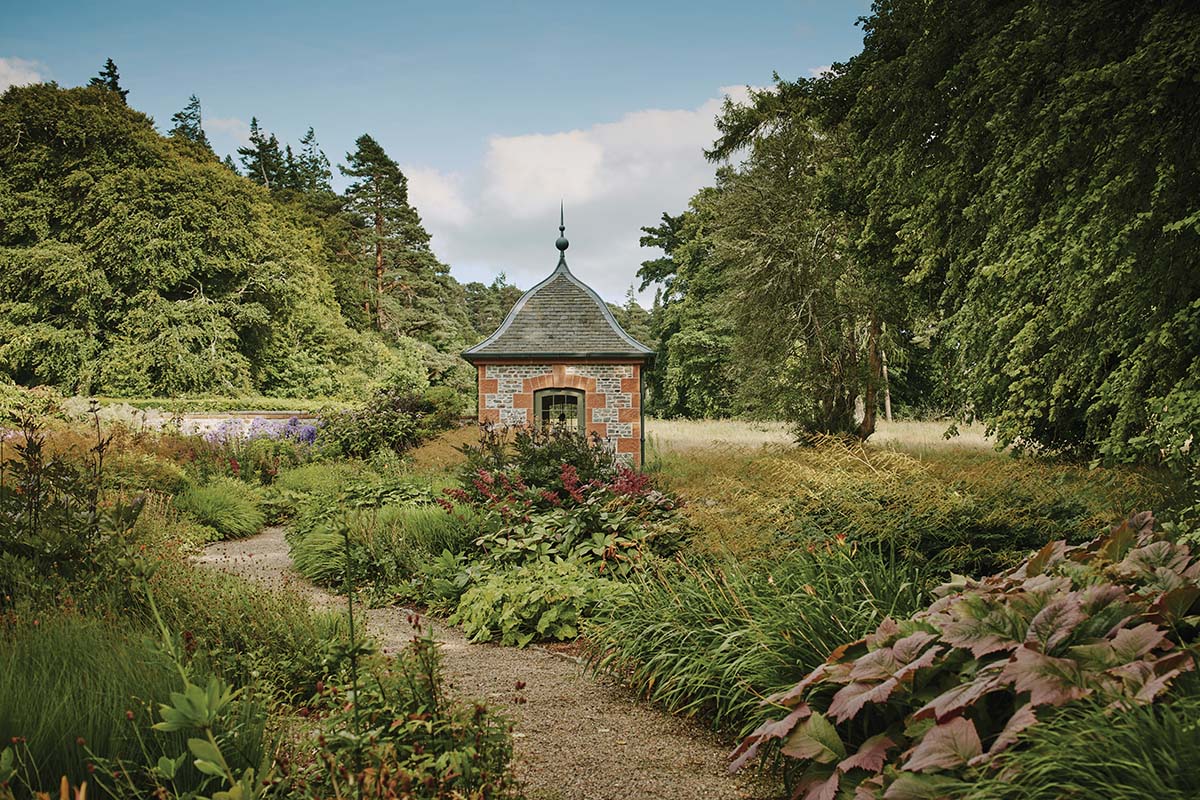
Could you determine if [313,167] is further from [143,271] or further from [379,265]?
[143,271]

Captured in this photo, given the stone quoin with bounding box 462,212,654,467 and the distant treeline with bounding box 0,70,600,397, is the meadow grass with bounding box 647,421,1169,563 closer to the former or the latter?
the stone quoin with bounding box 462,212,654,467

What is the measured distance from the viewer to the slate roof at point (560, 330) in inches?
474

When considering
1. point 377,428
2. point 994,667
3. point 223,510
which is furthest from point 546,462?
point 377,428

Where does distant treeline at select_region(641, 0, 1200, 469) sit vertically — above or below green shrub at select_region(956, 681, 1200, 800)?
above

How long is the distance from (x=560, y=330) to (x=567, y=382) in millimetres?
892

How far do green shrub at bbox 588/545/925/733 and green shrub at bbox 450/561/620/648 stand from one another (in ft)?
1.70

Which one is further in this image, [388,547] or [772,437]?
[772,437]

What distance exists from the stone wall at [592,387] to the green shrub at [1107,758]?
10.3 meters

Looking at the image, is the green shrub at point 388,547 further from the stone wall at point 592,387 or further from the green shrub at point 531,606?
the stone wall at point 592,387

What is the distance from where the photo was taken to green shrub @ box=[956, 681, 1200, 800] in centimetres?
167

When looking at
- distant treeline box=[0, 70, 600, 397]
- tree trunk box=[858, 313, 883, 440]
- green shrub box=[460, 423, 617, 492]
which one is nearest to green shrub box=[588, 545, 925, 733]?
green shrub box=[460, 423, 617, 492]

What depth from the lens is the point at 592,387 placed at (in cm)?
1217

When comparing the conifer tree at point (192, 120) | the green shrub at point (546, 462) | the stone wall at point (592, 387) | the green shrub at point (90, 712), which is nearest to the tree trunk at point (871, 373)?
the stone wall at point (592, 387)

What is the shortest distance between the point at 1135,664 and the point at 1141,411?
14.3 ft
